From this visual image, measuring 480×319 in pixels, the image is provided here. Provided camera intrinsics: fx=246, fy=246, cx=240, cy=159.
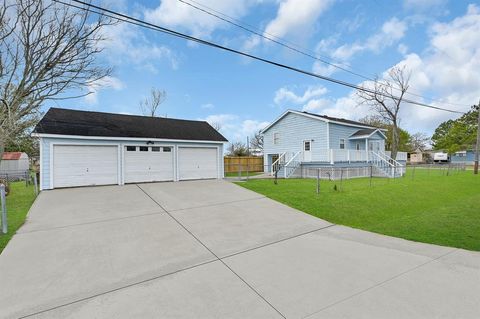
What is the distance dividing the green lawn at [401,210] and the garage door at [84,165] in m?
7.14

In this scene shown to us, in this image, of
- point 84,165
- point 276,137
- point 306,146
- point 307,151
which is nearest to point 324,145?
point 307,151

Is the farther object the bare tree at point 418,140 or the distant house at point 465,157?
the bare tree at point 418,140

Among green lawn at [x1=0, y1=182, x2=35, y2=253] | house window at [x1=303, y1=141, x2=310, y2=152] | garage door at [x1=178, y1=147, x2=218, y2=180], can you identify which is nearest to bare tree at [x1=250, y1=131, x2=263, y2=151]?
house window at [x1=303, y1=141, x2=310, y2=152]

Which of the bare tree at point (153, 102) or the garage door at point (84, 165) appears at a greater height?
the bare tree at point (153, 102)

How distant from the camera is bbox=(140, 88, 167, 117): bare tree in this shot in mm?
31297

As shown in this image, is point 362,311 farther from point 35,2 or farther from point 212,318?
point 35,2

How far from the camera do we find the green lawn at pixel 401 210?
18.5ft

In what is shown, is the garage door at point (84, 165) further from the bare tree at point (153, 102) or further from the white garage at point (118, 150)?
the bare tree at point (153, 102)

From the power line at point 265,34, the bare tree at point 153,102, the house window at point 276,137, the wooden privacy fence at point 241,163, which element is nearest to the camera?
the power line at point 265,34

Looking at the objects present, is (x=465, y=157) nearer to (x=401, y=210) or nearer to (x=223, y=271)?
(x=401, y=210)

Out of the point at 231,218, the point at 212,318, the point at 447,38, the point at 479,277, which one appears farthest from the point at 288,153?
the point at 212,318

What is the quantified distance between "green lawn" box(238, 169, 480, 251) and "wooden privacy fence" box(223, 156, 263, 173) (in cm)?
1138

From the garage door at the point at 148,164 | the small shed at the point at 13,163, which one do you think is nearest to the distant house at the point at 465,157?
the garage door at the point at 148,164

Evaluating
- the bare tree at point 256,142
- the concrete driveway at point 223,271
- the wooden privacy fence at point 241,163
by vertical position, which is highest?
the bare tree at point 256,142
